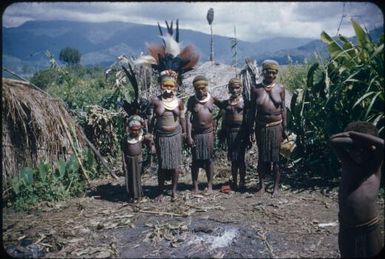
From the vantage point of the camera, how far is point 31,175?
15.4ft

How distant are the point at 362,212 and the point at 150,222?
237 centimetres

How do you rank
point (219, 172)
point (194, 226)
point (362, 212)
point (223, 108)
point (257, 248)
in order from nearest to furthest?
point (362, 212)
point (257, 248)
point (194, 226)
point (223, 108)
point (219, 172)

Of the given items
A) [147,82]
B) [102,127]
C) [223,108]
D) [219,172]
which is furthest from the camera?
[147,82]

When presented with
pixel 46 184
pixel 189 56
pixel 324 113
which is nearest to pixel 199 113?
pixel 189 56

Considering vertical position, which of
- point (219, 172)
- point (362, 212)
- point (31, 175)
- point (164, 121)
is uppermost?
point (164, 121)

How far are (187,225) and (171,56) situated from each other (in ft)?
8.04

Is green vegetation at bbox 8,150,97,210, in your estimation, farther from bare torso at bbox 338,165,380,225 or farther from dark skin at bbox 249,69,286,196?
bare torso at bbox 338,165,380,225

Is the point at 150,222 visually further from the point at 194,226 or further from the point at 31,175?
the point at 31,175

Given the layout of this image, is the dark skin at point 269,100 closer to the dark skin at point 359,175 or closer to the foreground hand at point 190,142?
the foreground hand at point 190,142

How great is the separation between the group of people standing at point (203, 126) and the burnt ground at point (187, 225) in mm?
360

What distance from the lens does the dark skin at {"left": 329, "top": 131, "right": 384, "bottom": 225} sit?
2.66 meters

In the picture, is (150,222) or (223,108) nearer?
(150,222)

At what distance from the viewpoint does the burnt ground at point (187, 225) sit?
3445 millimetres

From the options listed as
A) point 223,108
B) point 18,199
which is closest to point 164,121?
point 223,108
